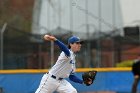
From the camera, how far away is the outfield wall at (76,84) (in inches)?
648

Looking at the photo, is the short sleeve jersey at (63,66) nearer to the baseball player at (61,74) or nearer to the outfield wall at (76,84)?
the baseball player at (61,74)

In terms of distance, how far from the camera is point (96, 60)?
2039 cm

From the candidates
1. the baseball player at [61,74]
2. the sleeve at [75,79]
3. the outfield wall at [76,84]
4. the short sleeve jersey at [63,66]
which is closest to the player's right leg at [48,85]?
the baseball player at [61,74]

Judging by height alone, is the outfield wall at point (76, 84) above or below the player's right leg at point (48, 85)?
below

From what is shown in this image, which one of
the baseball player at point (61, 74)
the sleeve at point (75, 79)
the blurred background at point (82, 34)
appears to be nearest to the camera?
the baseball player at point (61, 74)

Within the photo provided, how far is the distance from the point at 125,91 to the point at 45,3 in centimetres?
731

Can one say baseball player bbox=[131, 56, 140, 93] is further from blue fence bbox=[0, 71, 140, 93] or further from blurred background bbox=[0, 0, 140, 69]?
blurred background bbox=[0, 0, 140, 69]

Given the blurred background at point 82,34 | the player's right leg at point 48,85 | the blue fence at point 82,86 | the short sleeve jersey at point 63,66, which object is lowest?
the blue fence at point 82,86

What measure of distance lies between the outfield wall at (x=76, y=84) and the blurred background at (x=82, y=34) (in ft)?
7.65

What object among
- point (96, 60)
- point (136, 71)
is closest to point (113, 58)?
point (96, 60)

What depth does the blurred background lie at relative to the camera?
20141 millimetres

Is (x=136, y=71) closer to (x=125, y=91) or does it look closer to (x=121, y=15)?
(x=125, y=91)

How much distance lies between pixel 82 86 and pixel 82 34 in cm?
464

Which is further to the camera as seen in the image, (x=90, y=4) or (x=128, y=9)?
(x=128, y=9)
